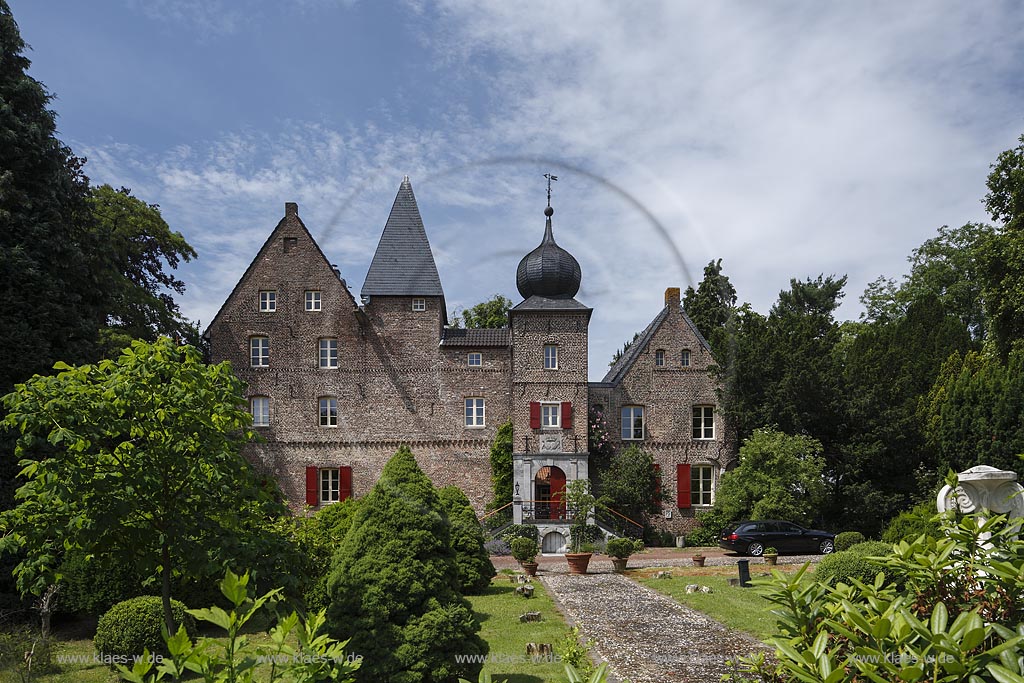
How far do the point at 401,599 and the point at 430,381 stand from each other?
2360 centimetres

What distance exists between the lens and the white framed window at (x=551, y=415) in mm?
31469

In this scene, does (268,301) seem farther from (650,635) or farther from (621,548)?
(650,635)

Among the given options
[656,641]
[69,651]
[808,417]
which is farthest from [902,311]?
[69,651]

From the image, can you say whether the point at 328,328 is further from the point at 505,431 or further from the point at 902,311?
the point at 902,311

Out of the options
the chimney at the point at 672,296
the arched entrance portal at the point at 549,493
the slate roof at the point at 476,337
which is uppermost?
the chimney at the point at 672,296

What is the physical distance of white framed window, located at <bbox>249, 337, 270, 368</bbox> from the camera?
1267 inches

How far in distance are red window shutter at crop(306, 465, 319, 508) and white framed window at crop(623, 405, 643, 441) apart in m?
14.1

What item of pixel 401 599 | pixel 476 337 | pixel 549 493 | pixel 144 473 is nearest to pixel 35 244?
pixel 144 473

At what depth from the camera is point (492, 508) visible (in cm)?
3173

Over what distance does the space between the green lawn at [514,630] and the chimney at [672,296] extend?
16911mm

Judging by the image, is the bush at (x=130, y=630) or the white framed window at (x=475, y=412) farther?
the white framed window at (x=475, y=412)

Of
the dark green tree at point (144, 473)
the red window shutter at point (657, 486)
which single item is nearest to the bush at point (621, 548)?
the red window shutter at point (657, 486)

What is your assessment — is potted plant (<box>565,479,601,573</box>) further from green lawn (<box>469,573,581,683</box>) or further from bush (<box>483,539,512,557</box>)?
green lawn (<box>469,573,581,683</box>)

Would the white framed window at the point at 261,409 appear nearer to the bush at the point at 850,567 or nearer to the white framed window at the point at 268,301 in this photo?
the white framed window at the point at 268,301
